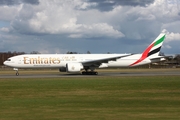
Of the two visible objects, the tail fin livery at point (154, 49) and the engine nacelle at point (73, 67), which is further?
the tail fin livery at point (154, 49)

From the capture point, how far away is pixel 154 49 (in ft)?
160

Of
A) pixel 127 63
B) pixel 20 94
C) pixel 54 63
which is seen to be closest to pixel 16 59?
pixel 54 63

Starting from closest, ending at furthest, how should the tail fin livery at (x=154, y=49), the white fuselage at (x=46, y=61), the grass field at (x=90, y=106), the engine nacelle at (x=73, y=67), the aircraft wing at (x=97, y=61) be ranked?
the grass field at (x=90, y=106) → the engine nacelle at (x=73, y=67) → the aircraft wing at (x=97, y=61) → the white fuselage at (x=46, y=61) → the tail fin livery at (x=154, y=49)

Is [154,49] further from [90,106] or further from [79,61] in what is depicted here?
[90,106]

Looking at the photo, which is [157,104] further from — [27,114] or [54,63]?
[54,63]

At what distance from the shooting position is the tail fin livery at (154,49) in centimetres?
4800

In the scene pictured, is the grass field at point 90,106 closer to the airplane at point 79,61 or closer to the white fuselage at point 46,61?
the airplane at point 79,61

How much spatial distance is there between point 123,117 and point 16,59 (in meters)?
34.8

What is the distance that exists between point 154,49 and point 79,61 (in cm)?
1140

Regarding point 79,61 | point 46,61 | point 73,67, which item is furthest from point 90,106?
point 79,61

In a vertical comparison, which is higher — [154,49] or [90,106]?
[154,49]

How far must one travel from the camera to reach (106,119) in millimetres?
12148

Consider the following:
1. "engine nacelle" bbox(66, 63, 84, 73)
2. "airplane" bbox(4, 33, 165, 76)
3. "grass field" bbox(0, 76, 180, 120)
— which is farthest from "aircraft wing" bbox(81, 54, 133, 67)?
"grass field" bbox(0, 76, 180, 120)

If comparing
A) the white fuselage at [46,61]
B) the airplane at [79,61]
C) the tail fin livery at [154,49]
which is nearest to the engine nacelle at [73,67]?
the airplane at [79,61]
